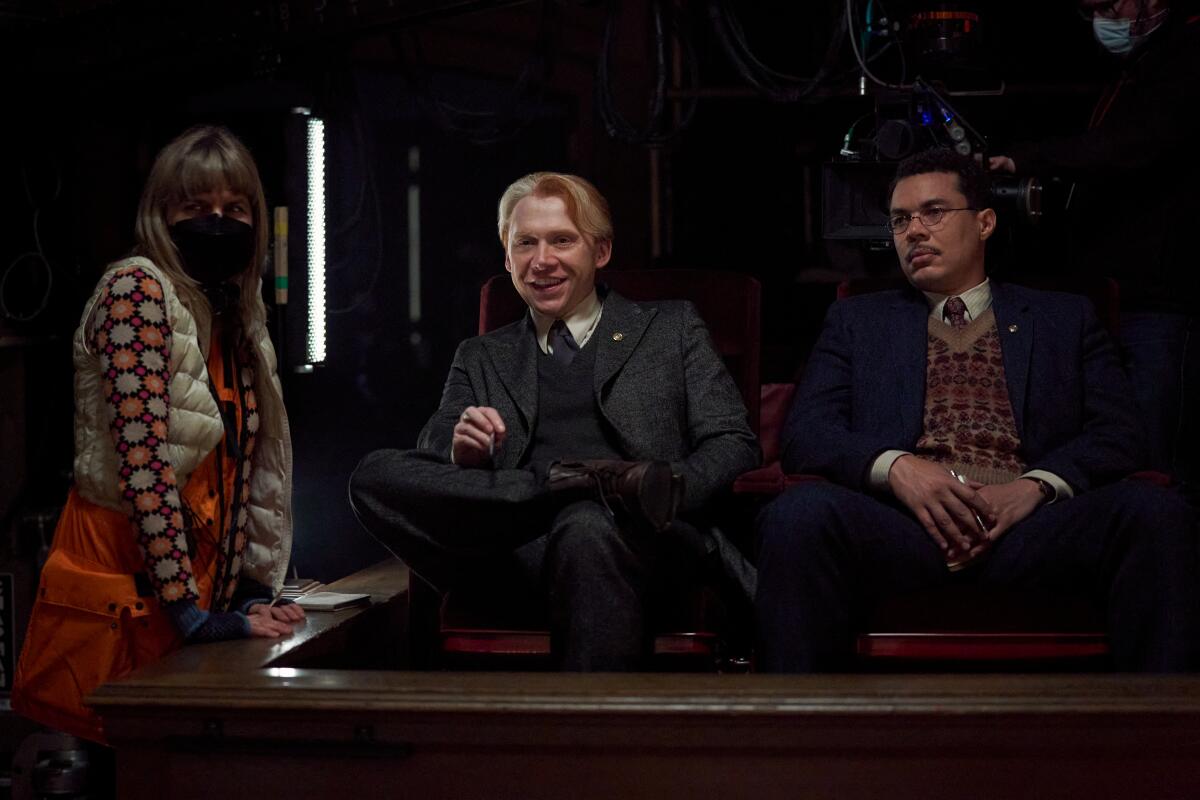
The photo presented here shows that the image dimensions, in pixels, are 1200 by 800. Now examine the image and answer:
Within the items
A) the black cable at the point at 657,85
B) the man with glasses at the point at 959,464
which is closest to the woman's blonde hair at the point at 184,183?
the man with glasses at the point at 959,464

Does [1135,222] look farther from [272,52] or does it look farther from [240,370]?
[272,52]

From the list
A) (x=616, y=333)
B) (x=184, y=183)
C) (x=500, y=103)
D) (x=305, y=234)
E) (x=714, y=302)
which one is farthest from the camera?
(x=500, y=103)

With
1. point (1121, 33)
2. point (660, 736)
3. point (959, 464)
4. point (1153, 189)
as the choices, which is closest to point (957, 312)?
point (959, 464)

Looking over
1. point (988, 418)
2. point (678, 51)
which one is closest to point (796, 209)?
point (678, 51)

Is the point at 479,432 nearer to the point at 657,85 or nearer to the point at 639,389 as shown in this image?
the point at 639,389

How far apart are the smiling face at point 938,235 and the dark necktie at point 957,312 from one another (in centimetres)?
3

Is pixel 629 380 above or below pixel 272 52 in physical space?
below

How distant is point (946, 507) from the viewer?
236 centimetres

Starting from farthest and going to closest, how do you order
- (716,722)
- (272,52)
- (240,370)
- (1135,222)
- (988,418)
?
1. (272,52)
2. (1135,222)
3. (988,418)
4. (240,370)
5. (716,722)

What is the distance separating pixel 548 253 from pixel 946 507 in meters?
0.92

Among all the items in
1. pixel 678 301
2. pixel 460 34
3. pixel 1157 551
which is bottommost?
pixel 1157 551

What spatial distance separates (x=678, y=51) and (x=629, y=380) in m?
2.30

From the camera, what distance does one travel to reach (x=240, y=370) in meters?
2.44

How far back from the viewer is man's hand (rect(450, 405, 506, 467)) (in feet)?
A: 7.66
